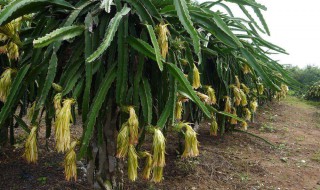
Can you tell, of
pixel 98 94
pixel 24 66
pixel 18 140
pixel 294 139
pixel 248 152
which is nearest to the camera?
pixel 98 94

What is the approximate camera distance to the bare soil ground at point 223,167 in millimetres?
2514

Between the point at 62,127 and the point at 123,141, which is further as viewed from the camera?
the point at 123,141

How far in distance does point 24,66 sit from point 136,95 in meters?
0.61

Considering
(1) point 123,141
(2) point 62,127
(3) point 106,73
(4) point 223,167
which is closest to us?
(2) point 62,127

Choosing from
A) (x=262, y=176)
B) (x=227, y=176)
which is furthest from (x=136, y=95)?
(x=262, y=176)

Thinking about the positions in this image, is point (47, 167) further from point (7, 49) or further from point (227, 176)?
point (227, 176)

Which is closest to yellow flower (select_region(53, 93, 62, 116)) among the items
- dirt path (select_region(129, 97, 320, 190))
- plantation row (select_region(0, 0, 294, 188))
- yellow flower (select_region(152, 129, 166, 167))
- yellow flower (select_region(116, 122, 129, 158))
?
plantation row (select_region(0, 0, 294, 188))

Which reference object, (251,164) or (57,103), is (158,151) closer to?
(57,103)

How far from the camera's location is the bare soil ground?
2.51 m

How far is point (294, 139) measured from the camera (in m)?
4.75

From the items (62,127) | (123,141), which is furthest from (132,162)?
(62,127)

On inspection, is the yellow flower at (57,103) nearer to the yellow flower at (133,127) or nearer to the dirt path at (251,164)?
the yellow flower at (133,127)

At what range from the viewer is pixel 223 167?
10.4ft

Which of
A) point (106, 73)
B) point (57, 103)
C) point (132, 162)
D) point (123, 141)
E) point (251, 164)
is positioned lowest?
point (251, 164)
